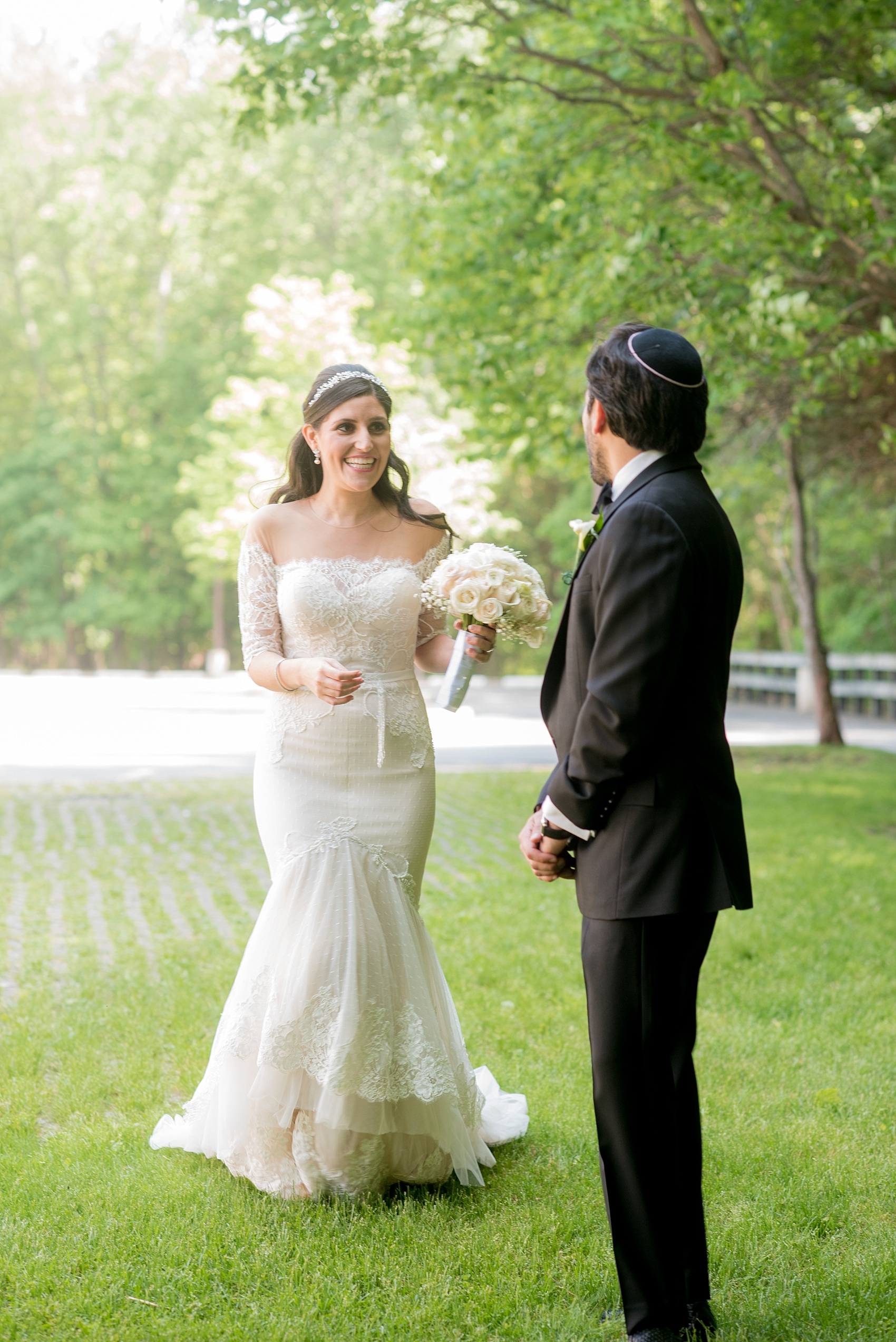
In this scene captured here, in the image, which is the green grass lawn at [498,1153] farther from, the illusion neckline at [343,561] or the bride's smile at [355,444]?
the bride's smile at [355,444]

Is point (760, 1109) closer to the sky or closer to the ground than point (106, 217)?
closer to the ground

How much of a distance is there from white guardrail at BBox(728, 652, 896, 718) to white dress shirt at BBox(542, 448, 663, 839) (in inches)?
702

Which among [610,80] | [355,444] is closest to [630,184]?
[610,80]

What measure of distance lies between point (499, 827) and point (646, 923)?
29.0 feet

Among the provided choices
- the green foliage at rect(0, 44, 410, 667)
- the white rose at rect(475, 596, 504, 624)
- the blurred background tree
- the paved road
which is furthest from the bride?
the green foliage at rect(0, 44, 410, 667)

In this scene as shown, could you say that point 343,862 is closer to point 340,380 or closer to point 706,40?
point 340,380

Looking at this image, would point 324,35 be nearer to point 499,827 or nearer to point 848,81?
point 848,81

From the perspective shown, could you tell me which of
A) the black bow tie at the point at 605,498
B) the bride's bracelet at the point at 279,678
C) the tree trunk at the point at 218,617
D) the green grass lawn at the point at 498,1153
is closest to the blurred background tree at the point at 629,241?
the tree trunk at the point at 218,617

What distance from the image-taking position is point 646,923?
3143mm

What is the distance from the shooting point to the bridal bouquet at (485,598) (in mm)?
3945

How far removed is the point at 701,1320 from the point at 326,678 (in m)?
2.10

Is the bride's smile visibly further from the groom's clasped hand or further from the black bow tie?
the groom's clasped hand

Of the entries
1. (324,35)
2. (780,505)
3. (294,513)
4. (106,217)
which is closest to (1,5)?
(106,217)

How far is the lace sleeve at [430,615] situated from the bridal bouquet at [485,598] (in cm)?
50
